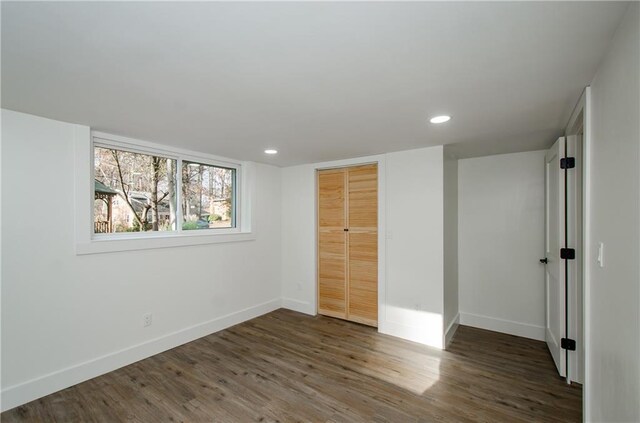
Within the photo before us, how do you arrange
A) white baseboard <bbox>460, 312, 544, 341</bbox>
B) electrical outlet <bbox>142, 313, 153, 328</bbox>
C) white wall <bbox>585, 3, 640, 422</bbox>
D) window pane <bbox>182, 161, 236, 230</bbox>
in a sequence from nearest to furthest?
1. white wall <bbox>585, 3, 640, 422</bbox>
2. electrical outlet <bbox>142, 313, 153, 328</bbox>
3. white baseboard <bbox>460, 312, 544, 341</bbox>
4. window pane <bbox>182, 161, 236, 230</bbox>

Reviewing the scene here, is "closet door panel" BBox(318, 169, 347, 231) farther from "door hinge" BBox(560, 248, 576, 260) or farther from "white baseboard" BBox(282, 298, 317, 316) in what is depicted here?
"door hinge" BBox(560, 248, 576, 260)

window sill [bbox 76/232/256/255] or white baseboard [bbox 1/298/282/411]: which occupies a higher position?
window sill [bbox 76/232/256/255]

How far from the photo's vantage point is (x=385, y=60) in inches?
56.9

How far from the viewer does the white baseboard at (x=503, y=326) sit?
3330 mm

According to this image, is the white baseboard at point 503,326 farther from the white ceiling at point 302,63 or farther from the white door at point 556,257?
the white ceiling at point 302,63

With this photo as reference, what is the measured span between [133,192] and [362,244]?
274 cm

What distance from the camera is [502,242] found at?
3574mm

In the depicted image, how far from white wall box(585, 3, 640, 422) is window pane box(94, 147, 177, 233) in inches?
145

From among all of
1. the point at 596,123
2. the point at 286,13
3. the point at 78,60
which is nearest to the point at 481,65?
the point at 596,123

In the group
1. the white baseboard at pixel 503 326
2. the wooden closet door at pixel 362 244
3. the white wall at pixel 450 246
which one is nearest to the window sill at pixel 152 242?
the wooden closet door at pixel 362 244

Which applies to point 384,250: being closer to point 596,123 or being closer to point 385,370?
point 385,370

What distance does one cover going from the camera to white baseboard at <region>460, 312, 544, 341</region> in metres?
3.33

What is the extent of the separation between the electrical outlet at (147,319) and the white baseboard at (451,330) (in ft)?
10.3

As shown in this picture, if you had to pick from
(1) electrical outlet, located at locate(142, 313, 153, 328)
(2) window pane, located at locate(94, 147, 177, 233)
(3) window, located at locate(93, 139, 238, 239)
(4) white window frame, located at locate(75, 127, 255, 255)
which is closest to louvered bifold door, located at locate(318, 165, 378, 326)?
(4) white window frame, located at locate(75, 127, 255, 255)
